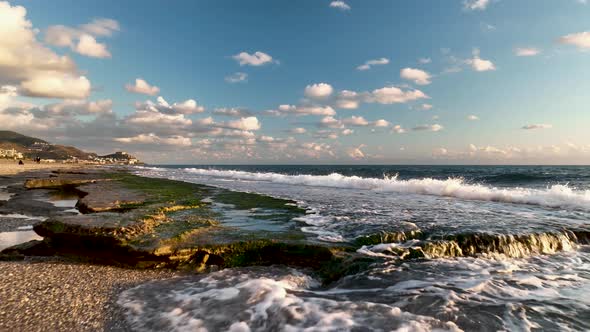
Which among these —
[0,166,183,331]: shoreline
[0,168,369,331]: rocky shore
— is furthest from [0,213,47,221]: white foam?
[0,166,183,331]: shoreline

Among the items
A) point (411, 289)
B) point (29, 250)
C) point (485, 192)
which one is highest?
point (485, 192)

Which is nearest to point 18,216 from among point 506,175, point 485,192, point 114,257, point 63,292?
point 114,257

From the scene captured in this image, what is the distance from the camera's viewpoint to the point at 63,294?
6.36 metres

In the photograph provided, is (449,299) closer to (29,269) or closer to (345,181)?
(29,269)

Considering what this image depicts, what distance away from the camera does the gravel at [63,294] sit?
5.30m

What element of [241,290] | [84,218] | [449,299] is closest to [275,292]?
[241,290]

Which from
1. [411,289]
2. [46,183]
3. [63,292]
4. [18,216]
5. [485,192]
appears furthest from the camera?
[46,183]

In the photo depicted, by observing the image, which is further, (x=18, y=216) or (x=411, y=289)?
(x=18, y=216)

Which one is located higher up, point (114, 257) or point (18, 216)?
point (18, 216)

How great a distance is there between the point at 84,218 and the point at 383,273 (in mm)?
9388

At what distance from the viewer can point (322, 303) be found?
6.21 meters

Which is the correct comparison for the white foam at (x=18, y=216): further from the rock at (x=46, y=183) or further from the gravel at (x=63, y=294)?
the rock at (x=46, y=183)

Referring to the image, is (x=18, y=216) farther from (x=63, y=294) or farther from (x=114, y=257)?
(x=63, y=294)

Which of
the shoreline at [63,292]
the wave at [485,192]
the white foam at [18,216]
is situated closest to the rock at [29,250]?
the shoreline at [63,292]
